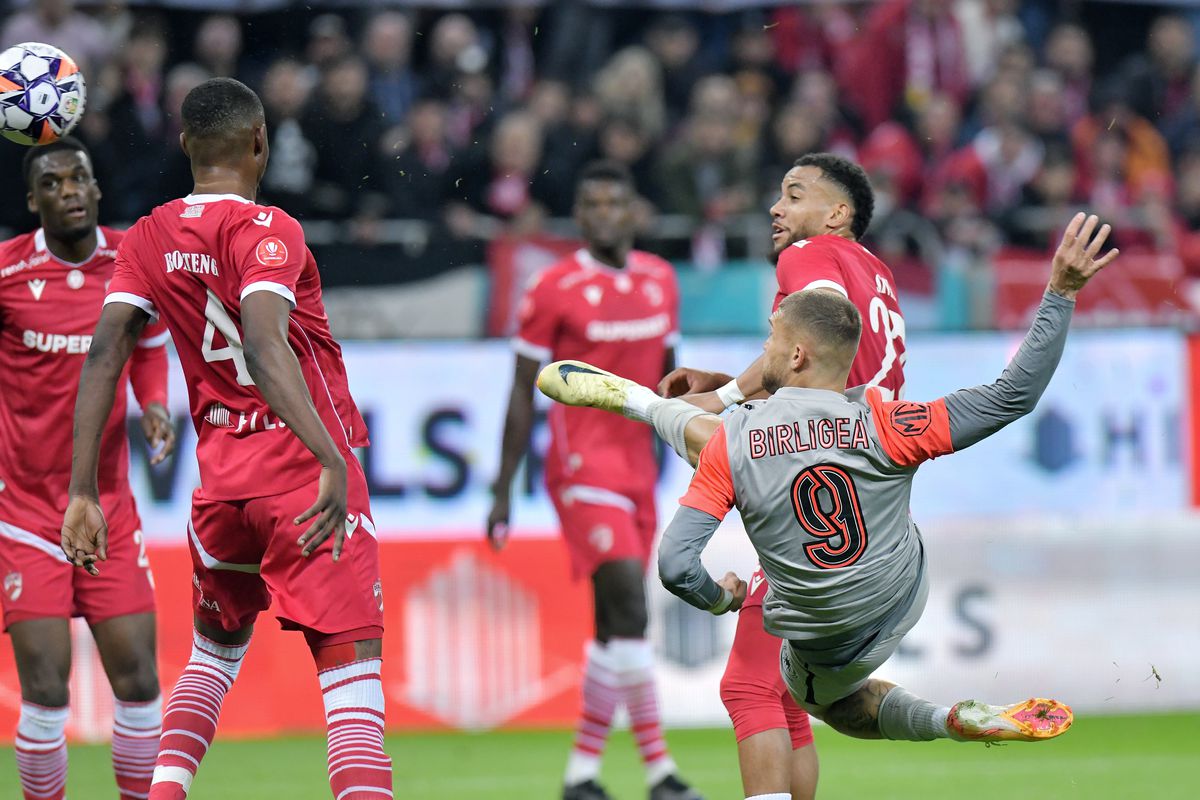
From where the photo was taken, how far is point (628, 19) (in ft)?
48.9

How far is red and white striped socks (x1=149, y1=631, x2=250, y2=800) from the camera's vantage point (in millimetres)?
5031

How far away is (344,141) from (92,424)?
22.9ft

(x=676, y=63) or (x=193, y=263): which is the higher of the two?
(x=676, y=63)

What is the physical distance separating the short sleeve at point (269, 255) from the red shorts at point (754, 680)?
74.5 inches

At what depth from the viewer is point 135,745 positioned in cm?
613

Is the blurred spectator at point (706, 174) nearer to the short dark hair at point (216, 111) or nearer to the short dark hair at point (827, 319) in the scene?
the short dark hair at point (827, 319)

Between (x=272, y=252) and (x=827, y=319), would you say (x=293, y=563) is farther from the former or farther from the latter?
(x=827, y=319)

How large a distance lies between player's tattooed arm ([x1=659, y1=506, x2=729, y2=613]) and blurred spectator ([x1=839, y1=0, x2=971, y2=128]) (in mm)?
10381

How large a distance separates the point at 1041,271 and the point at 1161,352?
1518mm

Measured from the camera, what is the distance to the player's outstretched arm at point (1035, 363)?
4.71 metres

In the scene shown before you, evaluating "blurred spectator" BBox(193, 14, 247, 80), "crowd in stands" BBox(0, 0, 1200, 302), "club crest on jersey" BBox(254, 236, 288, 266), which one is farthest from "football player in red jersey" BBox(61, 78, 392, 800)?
"blurred spectator" BBox(193, 14, 247, 80)

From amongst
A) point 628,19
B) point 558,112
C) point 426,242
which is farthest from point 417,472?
point 628,19

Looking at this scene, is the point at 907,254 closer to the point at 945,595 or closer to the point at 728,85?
the point at 728,85

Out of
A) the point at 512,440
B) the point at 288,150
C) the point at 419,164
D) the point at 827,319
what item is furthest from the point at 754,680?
the point at 419,164
